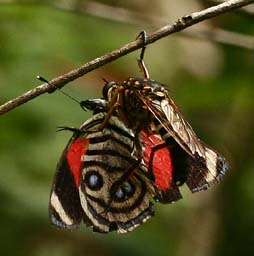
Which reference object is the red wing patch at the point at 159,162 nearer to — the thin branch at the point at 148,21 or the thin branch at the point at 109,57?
the thin branch at the point at 109,57

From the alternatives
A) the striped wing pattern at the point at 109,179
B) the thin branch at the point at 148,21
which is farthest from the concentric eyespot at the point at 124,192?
the thin branch at the point at 148,21

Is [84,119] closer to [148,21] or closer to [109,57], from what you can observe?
[148,21]

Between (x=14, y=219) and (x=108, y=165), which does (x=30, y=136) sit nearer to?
(x=14, y=219)

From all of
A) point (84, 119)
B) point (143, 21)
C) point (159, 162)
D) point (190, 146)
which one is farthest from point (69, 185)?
point (84, 119)

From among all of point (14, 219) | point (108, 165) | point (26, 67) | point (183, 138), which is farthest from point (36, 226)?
point (183, 138)

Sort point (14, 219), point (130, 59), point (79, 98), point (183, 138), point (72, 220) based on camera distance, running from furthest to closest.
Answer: point (130, 59), point (14, 219), point (79, 98), point (72, 220), point (183, 138)

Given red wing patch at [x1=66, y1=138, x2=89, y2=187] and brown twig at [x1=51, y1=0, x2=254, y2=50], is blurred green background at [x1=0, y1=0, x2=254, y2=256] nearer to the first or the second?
brown twig at [x1=51, y1=0, x2=254, y2=50]

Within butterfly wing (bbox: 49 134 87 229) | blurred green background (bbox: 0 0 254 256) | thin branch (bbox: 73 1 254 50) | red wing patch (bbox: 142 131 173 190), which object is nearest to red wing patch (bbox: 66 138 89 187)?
butterfly wing (bbox: 49 134 87 229)
